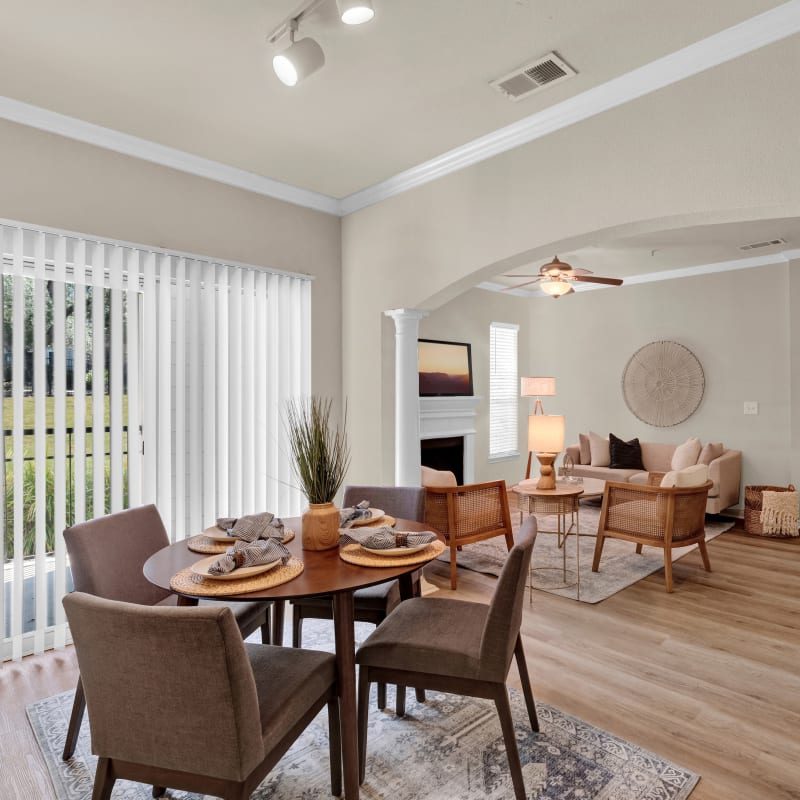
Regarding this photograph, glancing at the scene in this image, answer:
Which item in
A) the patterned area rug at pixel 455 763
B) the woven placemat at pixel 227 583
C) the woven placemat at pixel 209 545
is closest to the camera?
the woven placemat at pixel 227 583

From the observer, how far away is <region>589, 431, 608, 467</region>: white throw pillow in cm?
677

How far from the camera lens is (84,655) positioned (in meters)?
1.43

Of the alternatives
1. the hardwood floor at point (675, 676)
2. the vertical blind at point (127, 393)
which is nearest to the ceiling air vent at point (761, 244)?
the hardwood floor at point (675, 676)

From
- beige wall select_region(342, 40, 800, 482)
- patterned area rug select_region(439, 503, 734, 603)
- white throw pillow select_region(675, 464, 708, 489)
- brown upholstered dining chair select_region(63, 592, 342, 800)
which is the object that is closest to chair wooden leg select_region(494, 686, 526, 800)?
brown upholstered dining chair select_region(63, 592, 342, 800)

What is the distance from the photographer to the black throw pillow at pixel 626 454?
658 cm

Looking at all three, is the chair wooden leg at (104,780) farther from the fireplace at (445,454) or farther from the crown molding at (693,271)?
the crown molding at (693,271)

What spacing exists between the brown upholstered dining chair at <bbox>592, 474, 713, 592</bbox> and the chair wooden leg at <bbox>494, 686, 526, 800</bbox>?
2392mm

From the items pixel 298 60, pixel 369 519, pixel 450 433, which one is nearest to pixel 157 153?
pixel 298 60

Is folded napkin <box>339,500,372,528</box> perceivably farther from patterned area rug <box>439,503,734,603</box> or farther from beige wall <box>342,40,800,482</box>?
patterned area rug <box>439,503,734,603</box>

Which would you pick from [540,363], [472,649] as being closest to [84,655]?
[472,649]

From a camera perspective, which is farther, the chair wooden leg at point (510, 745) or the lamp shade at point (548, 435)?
the lamp shade at point (548, 435)

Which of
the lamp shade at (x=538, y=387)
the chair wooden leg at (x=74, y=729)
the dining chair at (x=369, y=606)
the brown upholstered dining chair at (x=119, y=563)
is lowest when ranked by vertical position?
the chair wooden leg at (x=74, y=729)

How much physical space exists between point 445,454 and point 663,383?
2788 mm

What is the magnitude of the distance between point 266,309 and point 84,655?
8.77ft
